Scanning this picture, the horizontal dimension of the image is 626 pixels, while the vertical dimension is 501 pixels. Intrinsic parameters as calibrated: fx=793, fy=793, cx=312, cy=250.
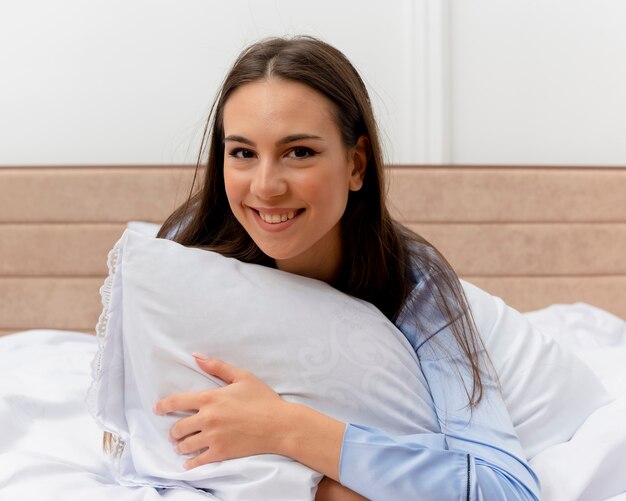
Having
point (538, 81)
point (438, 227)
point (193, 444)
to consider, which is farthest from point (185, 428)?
point (538, 81)

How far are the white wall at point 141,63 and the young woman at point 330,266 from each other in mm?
1269

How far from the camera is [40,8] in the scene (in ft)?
8.69

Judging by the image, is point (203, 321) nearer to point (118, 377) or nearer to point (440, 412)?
point (118, 377)

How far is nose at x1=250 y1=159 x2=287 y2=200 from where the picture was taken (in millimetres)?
1156

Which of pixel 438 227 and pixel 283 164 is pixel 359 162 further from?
pixel 438 227

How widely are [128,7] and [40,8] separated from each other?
0.30 m

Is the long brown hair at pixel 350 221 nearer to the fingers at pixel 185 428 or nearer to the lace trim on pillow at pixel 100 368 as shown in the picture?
the lace trim on pillow at pixel 100 368

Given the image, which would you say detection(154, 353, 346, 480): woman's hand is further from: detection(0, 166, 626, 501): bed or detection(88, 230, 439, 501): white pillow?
detection(0, 166, 626, 501): bed

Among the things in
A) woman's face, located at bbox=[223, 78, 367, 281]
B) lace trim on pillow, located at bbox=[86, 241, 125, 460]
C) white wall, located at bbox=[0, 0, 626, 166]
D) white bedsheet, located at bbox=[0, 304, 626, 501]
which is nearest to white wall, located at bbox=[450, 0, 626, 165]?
white wall, located at bbox=[0, 0, 626, 166]

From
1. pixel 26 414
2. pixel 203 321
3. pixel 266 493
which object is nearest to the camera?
pixel 266 493

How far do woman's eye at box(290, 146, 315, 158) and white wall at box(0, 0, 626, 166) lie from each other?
1.48 meters

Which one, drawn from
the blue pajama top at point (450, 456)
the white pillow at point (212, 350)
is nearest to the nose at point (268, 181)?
the white pillow at point (212, 350)

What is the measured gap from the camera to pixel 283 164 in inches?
46.6

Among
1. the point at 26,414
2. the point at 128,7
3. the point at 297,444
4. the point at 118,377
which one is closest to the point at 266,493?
the point at 297,444
